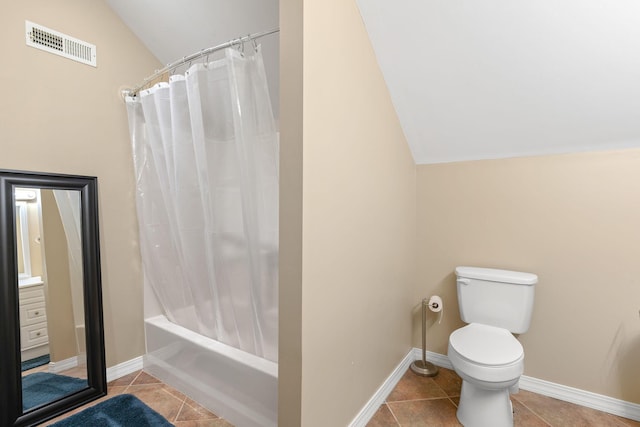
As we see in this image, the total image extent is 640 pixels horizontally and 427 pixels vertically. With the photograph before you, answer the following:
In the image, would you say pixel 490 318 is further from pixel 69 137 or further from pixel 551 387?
pixel 69 137

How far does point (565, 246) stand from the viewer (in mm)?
1842

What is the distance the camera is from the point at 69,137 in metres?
1.83

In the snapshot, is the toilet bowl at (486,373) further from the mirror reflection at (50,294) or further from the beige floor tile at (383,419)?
the mirror reflection at (50,294)

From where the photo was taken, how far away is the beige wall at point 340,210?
1.18 m

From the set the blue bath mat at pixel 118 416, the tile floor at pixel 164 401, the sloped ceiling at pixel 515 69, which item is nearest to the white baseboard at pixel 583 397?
the sloped ceiling at pixel 515 69

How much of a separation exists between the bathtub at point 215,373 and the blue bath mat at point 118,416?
9.0 inches

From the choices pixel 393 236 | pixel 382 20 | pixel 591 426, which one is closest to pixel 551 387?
pixel 591 426

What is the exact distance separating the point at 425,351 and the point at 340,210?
4.89 feet

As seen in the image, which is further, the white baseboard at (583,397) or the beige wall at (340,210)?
the white baseboard at (583,397)

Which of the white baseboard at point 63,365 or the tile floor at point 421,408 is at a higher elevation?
the white baseboard at point 63,365

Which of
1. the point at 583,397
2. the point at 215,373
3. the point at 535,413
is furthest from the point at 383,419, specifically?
the point at 583,397

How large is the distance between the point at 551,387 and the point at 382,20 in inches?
94.1

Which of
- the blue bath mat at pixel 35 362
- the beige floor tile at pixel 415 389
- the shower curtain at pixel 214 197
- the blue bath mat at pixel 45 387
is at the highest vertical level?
the shower curtain at pixel 214 197

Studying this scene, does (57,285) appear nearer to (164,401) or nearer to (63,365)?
(63,365)
